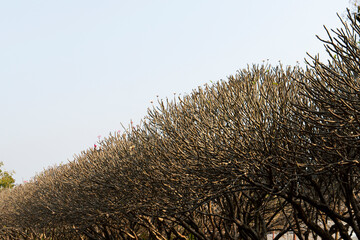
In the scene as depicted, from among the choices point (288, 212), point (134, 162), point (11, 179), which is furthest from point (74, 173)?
point (11, 179)

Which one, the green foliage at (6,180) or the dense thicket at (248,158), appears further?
the green foliage at (6,180)

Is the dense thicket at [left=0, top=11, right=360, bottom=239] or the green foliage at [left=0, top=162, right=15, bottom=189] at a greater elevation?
the green foliage at [left=0, top=162, right=15, bottom=189]

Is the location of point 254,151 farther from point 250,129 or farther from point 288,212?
point 288,212

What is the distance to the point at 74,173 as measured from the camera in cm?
2091

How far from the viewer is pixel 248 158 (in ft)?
32.3

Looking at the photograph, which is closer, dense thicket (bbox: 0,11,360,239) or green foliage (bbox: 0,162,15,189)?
dense thicket (bbox: 0,11,360,239)

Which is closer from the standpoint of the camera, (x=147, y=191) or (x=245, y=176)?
(x=245, y=176)

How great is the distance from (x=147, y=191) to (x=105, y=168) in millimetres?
2607

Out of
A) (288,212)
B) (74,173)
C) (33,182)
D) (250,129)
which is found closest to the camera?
(250,129)

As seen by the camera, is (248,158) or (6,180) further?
(6,180)

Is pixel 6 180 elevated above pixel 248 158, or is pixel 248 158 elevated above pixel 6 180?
pixel 6 180

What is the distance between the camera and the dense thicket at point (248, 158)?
8.13 m

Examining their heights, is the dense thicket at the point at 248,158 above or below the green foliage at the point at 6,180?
below

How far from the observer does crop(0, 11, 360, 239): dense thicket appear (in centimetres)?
813
